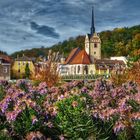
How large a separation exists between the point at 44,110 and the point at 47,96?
68.3 inches

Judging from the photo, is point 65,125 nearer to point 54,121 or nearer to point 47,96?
point 54,121

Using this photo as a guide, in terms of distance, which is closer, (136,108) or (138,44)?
(136,108)

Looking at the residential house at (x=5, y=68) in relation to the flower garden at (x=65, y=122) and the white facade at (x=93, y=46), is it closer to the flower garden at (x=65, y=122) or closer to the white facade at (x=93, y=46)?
the white facade at (x=93, y=46)

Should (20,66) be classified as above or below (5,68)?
above

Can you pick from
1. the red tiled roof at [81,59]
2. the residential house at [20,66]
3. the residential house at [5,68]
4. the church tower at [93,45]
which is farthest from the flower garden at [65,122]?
the church tower at [93,45]

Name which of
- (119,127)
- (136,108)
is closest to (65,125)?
(119,127)

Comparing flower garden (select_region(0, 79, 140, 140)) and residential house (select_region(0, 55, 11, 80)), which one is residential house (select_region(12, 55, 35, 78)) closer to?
residential house (select_region(0, 55, 11, 80))

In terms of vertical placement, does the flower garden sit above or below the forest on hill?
below

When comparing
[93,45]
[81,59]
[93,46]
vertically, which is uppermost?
[93,45]

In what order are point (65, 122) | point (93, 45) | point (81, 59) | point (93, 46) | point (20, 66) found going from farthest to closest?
point (93, 45)
point (93, 46)
point (81, 59)
point (20, 66)
point (65, 122)

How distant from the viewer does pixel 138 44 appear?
399 feet

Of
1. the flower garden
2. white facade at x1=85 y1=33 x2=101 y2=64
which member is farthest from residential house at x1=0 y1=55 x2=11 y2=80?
the flower garden

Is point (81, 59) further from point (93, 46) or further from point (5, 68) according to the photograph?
point (5, 68)

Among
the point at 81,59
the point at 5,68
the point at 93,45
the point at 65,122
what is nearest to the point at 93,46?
the point at 93,45
